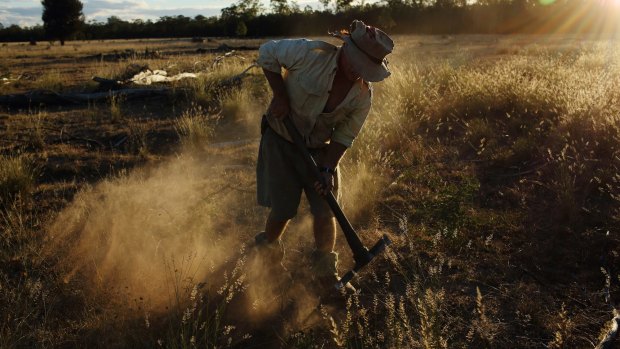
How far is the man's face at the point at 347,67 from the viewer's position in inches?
101

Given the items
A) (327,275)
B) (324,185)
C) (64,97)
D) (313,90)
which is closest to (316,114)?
(313,90)

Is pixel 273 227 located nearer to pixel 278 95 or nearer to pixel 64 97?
pixel 278 95

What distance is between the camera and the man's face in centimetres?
255

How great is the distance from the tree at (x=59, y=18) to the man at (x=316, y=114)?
49045mm

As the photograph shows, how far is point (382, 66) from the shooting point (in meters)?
2.59

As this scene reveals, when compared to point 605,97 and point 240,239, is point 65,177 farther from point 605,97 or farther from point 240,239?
point 605,97

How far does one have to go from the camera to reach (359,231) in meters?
4.08

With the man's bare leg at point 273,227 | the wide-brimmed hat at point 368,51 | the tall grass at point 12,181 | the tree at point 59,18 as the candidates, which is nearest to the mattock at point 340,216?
the man's bare leg at point 273,227

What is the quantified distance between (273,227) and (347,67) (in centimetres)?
121

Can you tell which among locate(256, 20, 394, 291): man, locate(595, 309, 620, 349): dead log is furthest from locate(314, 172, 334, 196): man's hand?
locate(595, 309, 620, 349): dead log

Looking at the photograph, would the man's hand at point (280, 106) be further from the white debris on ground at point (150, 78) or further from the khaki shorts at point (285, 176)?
the white debris on ground at point (150, 78)

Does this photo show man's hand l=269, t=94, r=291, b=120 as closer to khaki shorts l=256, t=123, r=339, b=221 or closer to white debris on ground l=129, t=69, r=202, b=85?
khaki shorts l=256, t=123, r=339, b=221

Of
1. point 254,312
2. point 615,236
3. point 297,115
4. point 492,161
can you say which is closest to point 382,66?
point 297,115

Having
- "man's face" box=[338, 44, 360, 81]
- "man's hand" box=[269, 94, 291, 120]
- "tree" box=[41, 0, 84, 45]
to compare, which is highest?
"tree" box=[41, 0, 84, 45]
